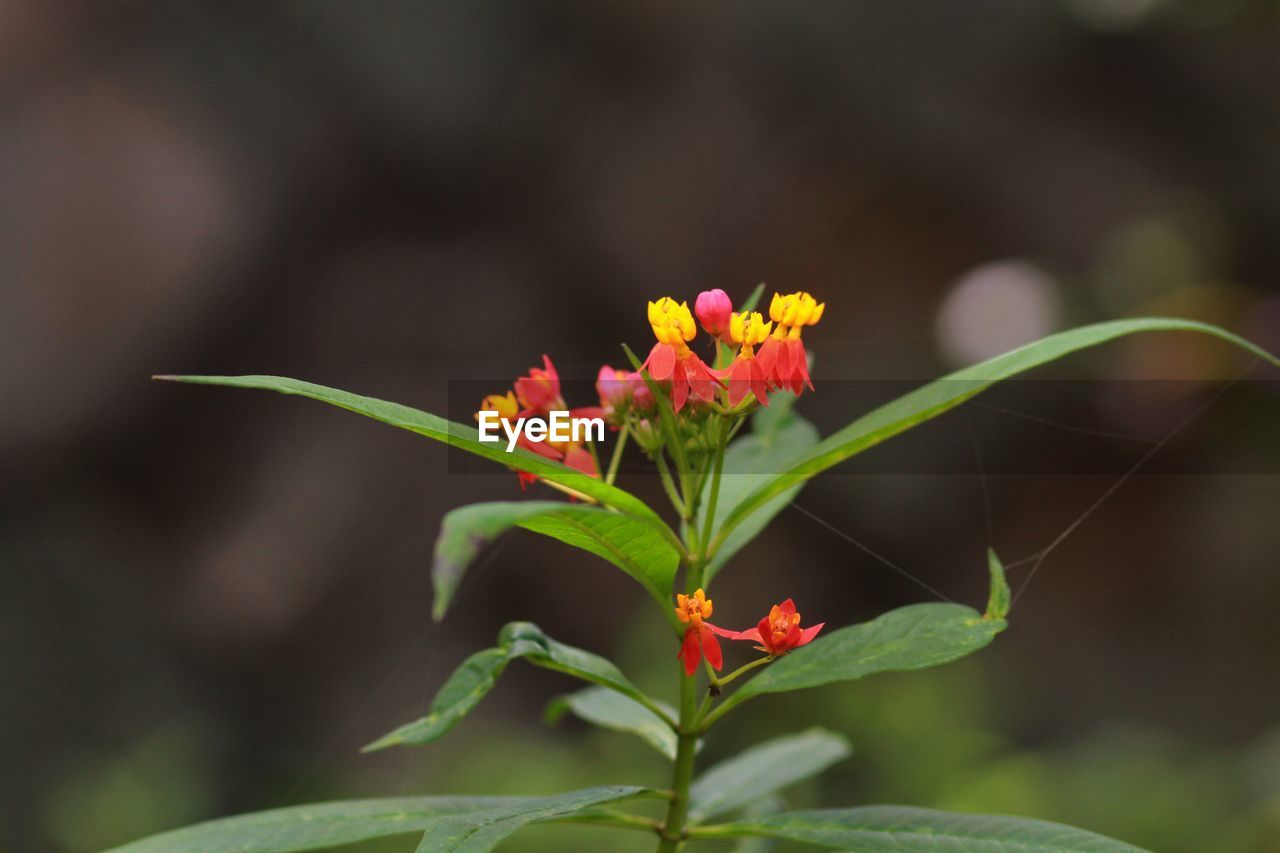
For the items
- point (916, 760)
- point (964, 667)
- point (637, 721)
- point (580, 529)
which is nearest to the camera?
point (580, 529)

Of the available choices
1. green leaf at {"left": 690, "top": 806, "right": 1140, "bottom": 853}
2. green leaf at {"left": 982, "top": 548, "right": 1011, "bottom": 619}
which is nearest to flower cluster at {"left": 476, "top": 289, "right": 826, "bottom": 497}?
green leaf at {"left": 982, "top": 548, "right": 1011, "bottom": 619}

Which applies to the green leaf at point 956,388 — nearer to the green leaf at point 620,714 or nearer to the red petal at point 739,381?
the red petal at point 739,381

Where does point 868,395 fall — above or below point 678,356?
above

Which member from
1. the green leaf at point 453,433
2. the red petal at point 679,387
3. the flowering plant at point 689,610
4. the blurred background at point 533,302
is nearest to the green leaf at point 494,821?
the flowering plant at point 689,610

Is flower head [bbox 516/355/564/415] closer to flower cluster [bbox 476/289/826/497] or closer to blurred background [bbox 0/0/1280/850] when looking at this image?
flower cluster [bbox 476/289/826/497]

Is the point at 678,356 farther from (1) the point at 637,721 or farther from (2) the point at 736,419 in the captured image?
(1) the point at 637,721

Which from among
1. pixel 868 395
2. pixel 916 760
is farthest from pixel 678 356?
pixel 868 395
